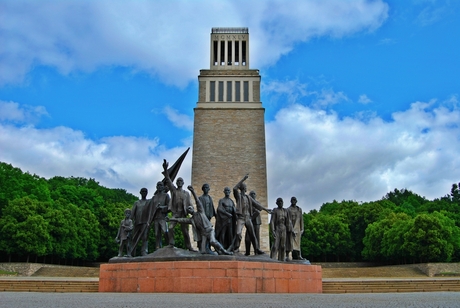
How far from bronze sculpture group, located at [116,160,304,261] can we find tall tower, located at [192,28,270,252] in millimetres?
21295

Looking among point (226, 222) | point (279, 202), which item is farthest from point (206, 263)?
point (279, 202)

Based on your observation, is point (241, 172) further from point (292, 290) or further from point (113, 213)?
point (292, 290)

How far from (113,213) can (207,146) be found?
1034 cm

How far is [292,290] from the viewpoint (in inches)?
452

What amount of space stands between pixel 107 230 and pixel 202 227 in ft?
101

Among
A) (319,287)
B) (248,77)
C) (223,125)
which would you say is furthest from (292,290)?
(248,77)

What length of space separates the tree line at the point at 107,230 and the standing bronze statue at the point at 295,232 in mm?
22138

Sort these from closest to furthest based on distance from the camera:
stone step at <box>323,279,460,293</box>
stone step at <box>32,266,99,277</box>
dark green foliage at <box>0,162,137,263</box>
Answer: stone step at <box>323,279,460,293</box> → stone step at <box>32,266,99,277</box> → dark green foliage at <box>0,162,137,263</box>

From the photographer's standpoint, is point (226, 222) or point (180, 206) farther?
point (226, 222)

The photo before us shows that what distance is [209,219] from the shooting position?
11.8m

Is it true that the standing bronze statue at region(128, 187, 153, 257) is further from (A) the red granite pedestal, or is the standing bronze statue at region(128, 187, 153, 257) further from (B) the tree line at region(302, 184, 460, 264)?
(B) the tree line at region(302, 184, 460, 264)

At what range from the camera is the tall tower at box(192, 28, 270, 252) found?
3644 cm

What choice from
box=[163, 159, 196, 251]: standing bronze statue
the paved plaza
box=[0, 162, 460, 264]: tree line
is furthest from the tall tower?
the paved plaza

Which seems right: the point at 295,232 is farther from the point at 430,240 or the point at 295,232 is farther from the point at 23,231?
the point at 430,240
